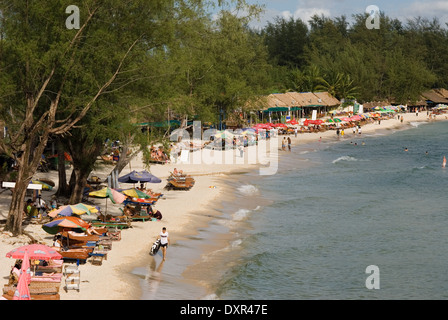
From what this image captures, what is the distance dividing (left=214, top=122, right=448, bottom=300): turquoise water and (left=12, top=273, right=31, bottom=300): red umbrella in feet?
20.7

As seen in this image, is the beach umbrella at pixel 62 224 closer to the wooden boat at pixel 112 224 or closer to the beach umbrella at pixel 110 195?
the wooden boat at pixel 112 224

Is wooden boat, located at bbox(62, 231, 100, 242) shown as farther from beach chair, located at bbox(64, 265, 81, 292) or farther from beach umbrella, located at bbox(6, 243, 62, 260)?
beach umbrella, located at bbox(6, 243, 62, 260)

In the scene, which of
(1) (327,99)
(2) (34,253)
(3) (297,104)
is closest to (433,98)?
(1) (327,99)

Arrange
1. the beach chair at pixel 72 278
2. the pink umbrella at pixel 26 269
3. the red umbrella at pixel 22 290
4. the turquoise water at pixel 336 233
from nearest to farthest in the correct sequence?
the red umbrella at pixel 22 290 < the pink umbrella at pixel 26 269 < the beach chair at pixel 72 278 < the turquoise water at pixel 336 233

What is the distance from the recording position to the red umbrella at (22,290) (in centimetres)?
1642

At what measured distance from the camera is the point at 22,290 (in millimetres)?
16531

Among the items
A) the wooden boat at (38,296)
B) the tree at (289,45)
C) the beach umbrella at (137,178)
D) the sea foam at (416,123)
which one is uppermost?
the tree at (289,45)

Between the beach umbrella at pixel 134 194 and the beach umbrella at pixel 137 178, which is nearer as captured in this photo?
the beach umbrella at pixel 134 194

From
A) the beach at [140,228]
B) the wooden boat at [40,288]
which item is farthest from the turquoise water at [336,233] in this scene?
the wooden boat at [40,288]

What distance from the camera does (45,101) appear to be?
26.2m

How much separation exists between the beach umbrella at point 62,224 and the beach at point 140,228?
119cm

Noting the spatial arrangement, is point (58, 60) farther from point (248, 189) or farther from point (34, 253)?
point (248, 189)
